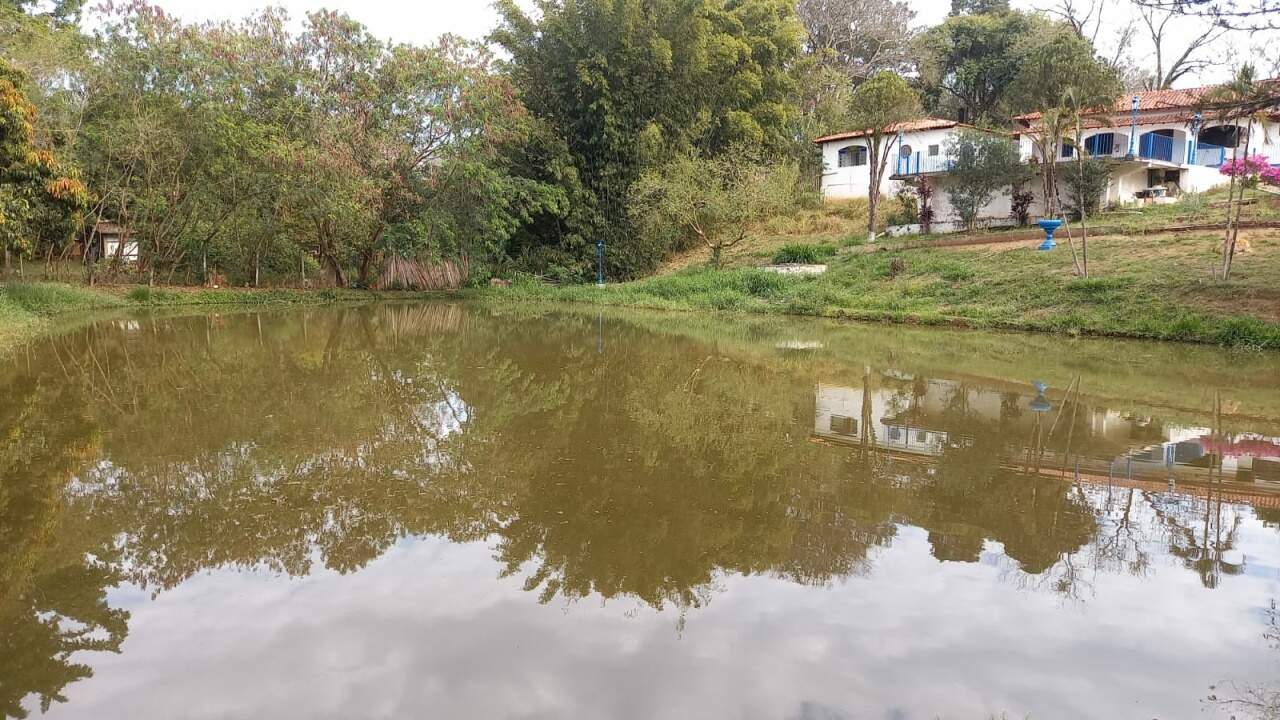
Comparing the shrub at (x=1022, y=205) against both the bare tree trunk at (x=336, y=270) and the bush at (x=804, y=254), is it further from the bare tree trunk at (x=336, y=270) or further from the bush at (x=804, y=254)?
the bare tree trunk at (x=336, y=270)

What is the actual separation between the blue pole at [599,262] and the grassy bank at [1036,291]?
3377mm

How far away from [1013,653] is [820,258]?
2228 centimetres

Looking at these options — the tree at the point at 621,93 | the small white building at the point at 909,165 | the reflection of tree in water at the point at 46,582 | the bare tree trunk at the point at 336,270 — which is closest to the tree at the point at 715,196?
the tree at the point at 621,93

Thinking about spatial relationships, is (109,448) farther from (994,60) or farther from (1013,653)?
(994,60)

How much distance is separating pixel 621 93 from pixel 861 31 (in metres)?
18.3

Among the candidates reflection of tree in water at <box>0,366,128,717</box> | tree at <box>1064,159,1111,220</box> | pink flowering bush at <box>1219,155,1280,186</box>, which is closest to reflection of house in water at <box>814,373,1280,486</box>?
reflection of tree in water at <box>0,366,128,717</box>

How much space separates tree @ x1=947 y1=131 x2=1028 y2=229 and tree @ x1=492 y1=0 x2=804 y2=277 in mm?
8430

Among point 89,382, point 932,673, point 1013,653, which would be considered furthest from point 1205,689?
point 89,382

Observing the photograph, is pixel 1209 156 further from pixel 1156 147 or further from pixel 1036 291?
pixel 1036 291

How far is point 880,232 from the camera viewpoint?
27.5 metres

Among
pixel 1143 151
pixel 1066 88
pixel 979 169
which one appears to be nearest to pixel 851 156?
pixel 979 169

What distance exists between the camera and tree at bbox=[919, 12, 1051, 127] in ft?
121

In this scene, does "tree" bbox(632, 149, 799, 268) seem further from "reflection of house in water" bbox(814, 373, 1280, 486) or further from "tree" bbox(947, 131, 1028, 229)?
"reflection of house in water" bbox(814, 373, 1280, 486)

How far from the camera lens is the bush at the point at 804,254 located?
81.8 feet
